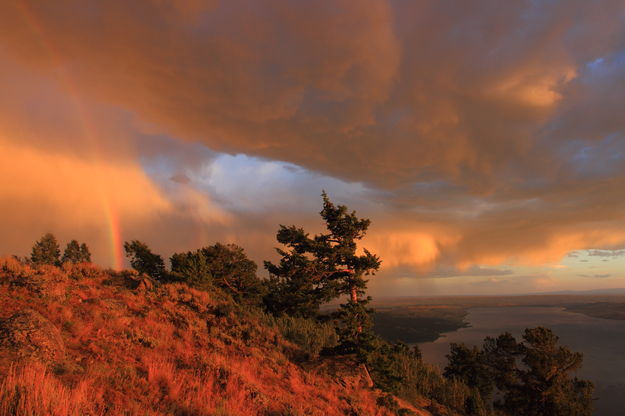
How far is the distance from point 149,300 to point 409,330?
191 metres

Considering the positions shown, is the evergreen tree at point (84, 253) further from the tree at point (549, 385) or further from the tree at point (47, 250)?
the tree at point (549, 385)

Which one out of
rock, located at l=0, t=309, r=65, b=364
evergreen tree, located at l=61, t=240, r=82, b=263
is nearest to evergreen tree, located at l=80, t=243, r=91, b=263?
evergreen tree, located at l=61, t=240, r=82, b=263

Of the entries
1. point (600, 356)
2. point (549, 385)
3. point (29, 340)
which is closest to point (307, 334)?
point (29, 340)

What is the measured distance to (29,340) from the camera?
8.37 m

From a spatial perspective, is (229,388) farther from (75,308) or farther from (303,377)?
(75,308)

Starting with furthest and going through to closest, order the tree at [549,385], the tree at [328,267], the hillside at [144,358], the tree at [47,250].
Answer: the tree at [47,250] → the tree at [549,385] → the tree at [328,267] → the hillside at [144,358]

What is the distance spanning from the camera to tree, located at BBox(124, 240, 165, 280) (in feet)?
145

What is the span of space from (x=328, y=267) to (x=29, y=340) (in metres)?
13.8

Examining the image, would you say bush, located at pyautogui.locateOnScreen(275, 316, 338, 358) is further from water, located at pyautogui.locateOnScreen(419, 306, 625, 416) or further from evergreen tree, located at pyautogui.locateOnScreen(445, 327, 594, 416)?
water, located at pyautogui.locateOnScreen(419, 306, 625, 416)

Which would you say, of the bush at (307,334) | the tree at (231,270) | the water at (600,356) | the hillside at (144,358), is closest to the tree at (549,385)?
the hillside at (144,358)

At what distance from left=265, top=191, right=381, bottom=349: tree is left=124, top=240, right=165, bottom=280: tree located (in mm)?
31115

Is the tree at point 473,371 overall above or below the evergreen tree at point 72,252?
below

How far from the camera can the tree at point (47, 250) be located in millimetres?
67375

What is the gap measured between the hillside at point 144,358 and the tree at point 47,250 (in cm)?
6337
